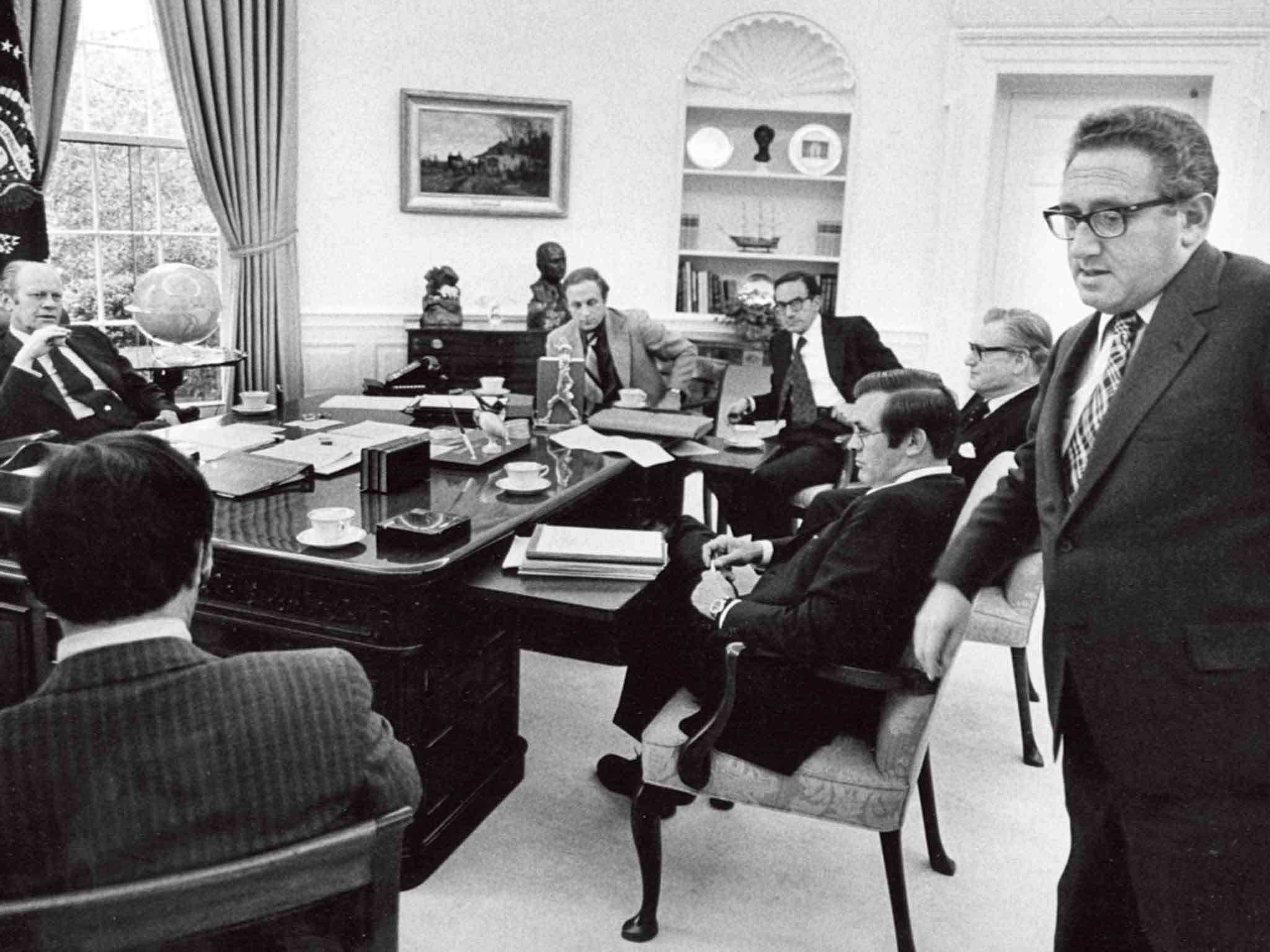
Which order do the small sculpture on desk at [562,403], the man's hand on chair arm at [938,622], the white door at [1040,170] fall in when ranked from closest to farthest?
the man's hand on chair arm at [938,622]
the small sculpture on desk at [562,403]
the white door at [1040,170]

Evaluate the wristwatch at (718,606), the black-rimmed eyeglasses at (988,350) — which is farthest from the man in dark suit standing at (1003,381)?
the wristwatch at (718,606)

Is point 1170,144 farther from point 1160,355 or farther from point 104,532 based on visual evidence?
point 104,532

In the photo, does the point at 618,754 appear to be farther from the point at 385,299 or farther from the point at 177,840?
the point at 385,299

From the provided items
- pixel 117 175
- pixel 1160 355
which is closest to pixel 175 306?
pixel 117 175

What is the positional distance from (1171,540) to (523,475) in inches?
74.6

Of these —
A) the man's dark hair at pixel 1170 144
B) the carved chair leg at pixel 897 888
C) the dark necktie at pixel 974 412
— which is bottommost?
the carved chair leg at pixel 897 888

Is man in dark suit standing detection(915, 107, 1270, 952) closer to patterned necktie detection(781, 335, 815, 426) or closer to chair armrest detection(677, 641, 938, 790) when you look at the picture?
chair armrest detection(677, 641, 938, 790)

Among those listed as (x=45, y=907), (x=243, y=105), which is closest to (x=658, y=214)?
(x=243, y=105)

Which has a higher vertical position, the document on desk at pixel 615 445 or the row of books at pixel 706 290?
the row of books at pixel 706 290

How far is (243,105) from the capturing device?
19.7ft

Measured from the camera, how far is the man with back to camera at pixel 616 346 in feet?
16.6

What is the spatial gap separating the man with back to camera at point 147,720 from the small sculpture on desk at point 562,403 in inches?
109

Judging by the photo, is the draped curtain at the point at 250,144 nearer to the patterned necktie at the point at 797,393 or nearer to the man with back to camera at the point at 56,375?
the man with back to camera at the point at 56,375

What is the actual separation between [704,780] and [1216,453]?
50.2 inches
